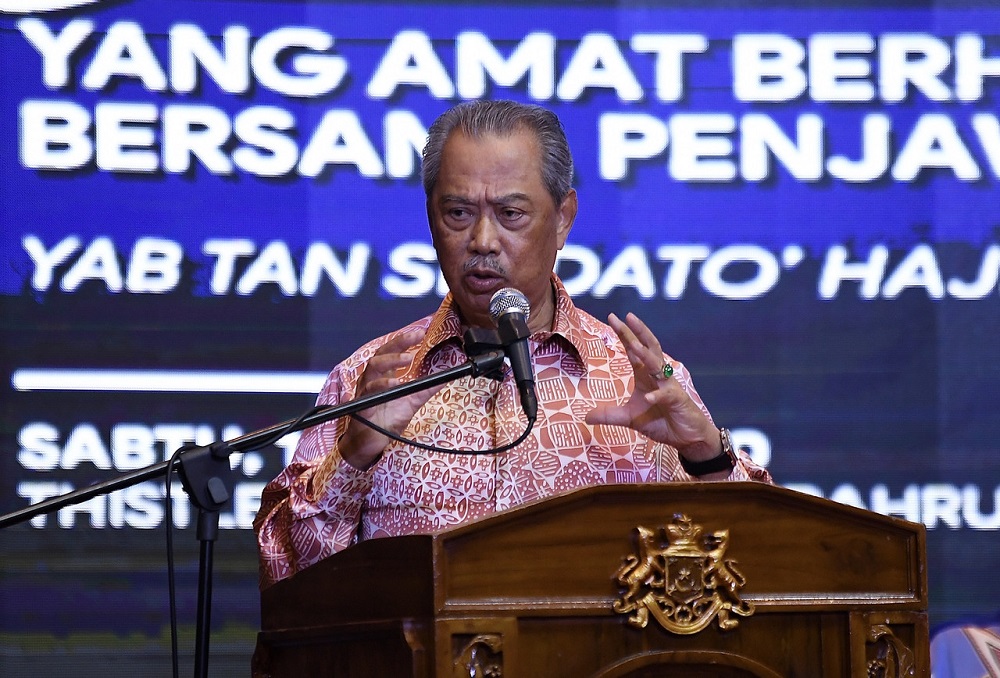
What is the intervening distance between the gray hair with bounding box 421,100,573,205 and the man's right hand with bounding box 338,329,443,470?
0.57 metres

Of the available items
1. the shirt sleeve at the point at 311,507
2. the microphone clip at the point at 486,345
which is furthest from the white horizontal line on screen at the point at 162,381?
the microphone clip at the point at 486,345

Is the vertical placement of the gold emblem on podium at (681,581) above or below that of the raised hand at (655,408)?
below

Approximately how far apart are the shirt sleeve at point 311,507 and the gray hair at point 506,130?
1.68 feet

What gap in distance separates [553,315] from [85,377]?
152cm

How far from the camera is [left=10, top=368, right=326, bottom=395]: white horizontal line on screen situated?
3.62 meters

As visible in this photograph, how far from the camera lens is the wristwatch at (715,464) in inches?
87.4

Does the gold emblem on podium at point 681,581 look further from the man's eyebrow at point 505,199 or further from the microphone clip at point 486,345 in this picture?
the man's eyebrow at point 505,199

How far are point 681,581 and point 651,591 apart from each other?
0.14 feet

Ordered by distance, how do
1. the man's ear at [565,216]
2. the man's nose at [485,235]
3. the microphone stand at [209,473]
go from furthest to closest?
the man's ear at [565,216] → the man's nose at [485,235] → the microphone stand at [209,473]

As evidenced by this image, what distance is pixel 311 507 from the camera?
93.7 inches

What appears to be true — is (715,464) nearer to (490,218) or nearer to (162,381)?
(490,218)

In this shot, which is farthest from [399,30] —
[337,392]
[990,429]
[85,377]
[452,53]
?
[990,429]

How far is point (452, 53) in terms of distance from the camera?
3.81 m

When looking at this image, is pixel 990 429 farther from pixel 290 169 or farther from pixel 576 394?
pixel 290 169
